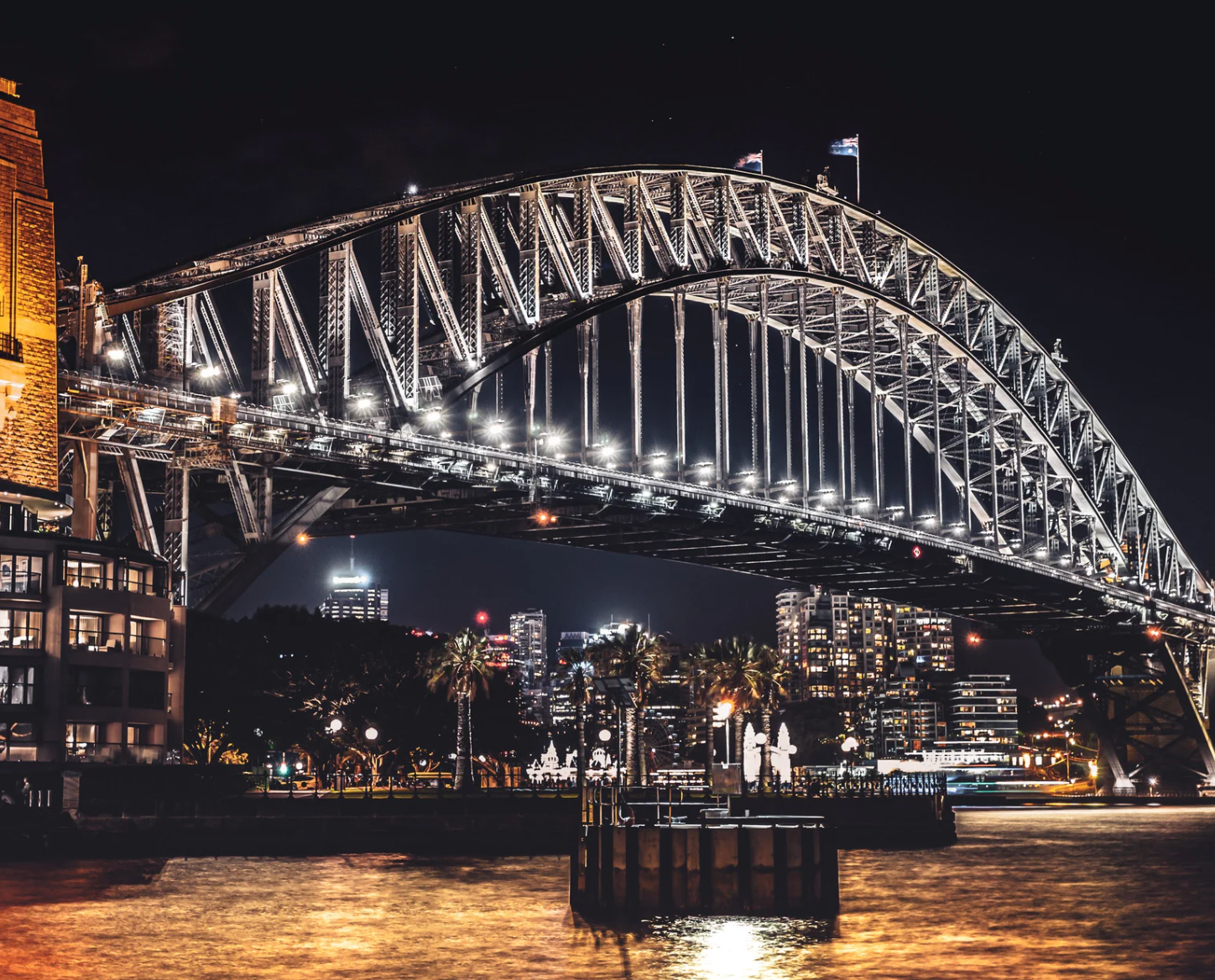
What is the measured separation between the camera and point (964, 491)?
106062 millimetres

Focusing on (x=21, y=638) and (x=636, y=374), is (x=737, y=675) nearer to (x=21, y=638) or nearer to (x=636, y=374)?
(x=636, y=374)

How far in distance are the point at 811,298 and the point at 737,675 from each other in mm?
19766

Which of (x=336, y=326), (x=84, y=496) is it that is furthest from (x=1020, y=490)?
(x=84, y=496)

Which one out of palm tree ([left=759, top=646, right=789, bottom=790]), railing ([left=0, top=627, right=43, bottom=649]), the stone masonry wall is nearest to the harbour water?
railing ([left=0, top=627, right=43, bottom=649])

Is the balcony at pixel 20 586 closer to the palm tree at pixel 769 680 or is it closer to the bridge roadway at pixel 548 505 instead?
the bridge roadway at pixel 548 505

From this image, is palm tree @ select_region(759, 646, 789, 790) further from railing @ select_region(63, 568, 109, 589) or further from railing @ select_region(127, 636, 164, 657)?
railing @ select_region(63, 568, 109, 589)

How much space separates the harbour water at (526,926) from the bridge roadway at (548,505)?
13.0 metres

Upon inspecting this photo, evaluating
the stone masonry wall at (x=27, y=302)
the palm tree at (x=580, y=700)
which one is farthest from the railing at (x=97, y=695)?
the palm tree at (x=580, y=700)

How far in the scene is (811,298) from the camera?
99000mm

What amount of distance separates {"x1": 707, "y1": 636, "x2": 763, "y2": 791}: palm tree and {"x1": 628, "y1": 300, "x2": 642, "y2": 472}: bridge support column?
24074 mm

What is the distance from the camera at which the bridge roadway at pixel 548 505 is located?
195 ft

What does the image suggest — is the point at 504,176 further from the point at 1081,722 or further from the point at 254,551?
the point at 1081,722

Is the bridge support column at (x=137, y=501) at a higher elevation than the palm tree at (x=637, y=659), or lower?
higher

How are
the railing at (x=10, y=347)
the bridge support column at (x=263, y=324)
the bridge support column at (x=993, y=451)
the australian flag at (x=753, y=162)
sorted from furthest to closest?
the bridge support column at (x=993, y=451), the australian flag at (x=753, y=162), the bridge support column at (x=263, y=324), the railing at (x=10, y=347)
